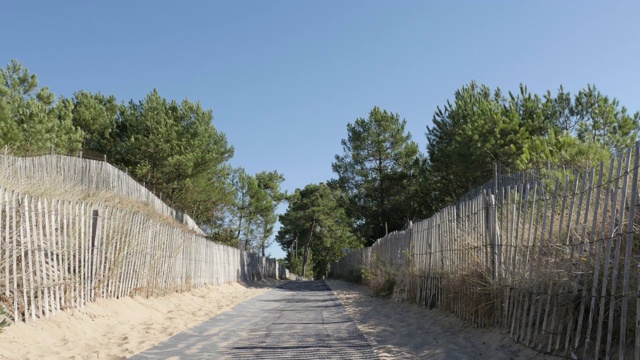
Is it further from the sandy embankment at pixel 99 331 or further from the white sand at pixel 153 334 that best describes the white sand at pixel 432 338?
the sandy embankment at pixel 99 331

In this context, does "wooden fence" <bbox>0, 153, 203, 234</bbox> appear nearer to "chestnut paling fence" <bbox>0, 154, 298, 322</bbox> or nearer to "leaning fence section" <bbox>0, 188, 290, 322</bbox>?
"chestnut paling fence" <bbox>0, 154, 298, 322</bbox>

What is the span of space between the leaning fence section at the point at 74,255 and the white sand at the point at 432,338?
13.9 ft

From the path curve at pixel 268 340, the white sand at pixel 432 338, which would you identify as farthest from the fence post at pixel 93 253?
the white sand at pixel 432 338

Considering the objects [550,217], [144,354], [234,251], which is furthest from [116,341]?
[234,251]

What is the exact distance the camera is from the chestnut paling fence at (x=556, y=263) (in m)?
4.08

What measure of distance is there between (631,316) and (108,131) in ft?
91.7

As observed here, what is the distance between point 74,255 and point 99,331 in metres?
1.22

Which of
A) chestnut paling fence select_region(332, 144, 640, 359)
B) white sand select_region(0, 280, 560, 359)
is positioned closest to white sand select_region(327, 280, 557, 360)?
white sand select_region(0, 280, 560, 359)

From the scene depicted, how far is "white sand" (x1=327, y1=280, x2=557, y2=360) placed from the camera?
5500 mm

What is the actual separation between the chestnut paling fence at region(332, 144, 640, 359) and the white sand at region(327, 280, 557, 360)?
7.6 inches

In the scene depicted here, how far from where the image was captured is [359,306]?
39.3 feet

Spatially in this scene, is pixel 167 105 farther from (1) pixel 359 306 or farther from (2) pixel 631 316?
(2) pixel 631 316

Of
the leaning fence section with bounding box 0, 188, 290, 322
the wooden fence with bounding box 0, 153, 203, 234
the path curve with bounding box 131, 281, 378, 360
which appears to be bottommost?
the path curve with bounding box 131, 281, 378, 360

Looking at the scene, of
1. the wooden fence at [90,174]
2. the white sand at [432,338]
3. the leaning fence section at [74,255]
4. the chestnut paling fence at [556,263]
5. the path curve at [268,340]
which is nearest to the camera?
the chestnut paling fence at [556,263]
